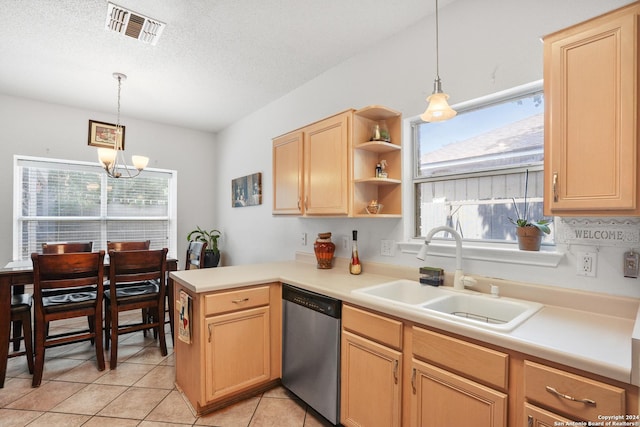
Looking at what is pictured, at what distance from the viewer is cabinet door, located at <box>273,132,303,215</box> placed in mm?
2514

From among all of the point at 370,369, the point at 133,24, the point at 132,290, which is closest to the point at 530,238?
the point at 370,369

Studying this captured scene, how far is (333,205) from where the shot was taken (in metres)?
2.22

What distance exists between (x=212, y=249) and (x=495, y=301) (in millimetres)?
3820

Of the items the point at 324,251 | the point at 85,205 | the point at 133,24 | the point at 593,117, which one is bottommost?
the point at 324,251

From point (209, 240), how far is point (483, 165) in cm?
391

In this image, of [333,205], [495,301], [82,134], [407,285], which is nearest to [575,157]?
[495,301]

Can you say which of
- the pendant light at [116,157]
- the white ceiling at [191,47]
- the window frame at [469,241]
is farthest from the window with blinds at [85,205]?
the window frame at [469,241]

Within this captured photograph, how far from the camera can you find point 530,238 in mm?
1618

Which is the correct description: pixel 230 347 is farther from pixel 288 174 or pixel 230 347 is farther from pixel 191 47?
pixel 191 47

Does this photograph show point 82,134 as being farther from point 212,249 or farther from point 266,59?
point 266,59

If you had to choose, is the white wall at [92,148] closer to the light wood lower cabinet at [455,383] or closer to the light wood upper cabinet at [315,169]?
the light wood upper cabinet at [315,169]

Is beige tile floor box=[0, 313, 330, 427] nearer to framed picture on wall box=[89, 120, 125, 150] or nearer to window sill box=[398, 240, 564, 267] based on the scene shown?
window sill box=[398, 240, 564, 267]

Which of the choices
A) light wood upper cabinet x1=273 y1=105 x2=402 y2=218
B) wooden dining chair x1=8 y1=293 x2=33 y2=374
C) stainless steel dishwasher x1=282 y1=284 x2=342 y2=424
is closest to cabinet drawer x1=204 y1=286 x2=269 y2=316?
stainless steel dishwasher x1=282 y1=284 x2=342 y2=424

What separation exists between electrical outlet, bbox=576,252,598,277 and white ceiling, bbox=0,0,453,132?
1.70 meters
